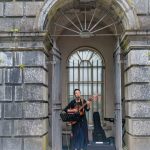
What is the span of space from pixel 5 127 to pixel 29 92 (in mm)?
1030

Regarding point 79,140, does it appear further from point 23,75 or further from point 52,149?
point 23,75

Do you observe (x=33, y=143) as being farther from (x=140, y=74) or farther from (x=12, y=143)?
(x=140, y=74)

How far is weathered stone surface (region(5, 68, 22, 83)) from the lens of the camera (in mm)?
8773

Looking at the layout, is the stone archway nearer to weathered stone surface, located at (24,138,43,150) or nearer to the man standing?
the man standing

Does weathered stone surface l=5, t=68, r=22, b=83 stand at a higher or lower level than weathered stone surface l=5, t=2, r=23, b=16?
lower

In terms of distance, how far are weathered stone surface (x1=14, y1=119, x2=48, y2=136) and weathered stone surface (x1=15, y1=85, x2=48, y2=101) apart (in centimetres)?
56

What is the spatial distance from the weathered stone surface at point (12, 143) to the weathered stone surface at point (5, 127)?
14 cm

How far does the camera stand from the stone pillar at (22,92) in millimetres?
8602

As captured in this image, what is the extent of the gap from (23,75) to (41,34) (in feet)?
3.64

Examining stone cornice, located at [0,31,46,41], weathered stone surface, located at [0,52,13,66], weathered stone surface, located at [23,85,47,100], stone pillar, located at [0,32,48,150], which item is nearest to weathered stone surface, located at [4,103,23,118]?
A: stone pillar, located at [0,32,48,150]

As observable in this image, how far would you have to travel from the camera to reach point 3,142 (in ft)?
28.1

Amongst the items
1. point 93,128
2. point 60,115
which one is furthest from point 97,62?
point 60,115

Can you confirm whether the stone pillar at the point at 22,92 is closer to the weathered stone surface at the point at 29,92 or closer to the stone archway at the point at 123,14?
the weathered stone surface at the point at 29,92

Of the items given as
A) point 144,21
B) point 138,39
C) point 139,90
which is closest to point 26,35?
point 138,39
